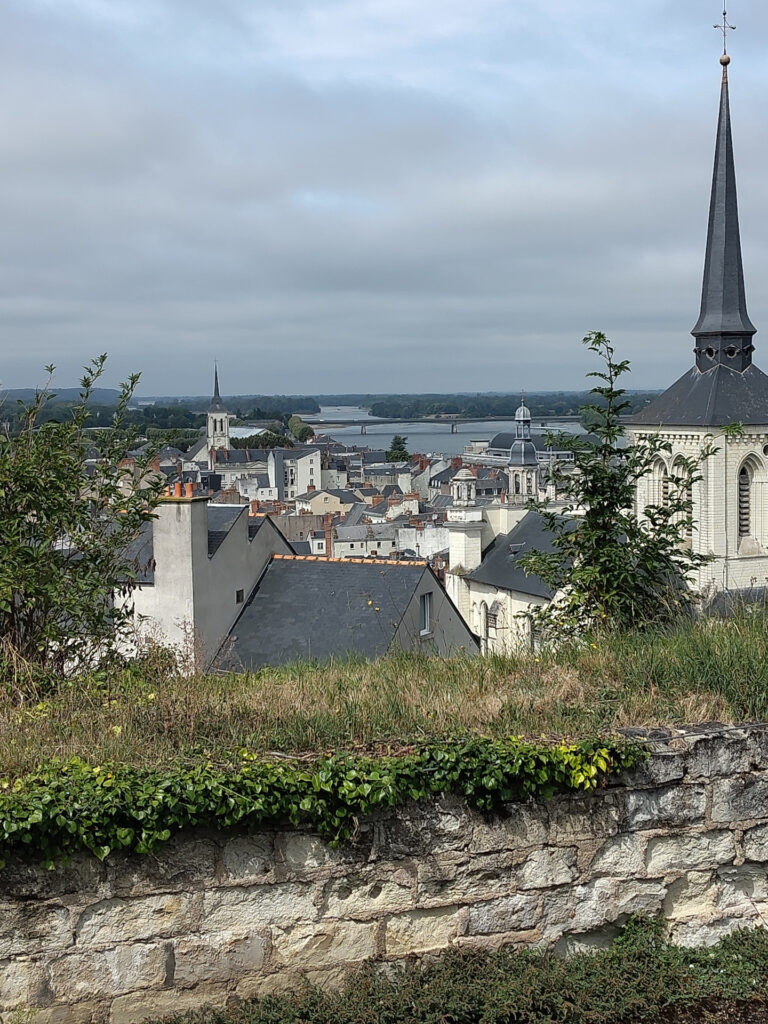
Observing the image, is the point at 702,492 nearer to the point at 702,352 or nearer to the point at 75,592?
the point at 702,352

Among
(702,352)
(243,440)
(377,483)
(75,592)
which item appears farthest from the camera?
(243,440)

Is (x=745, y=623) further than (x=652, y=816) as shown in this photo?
Yes

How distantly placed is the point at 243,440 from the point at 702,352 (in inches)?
5196

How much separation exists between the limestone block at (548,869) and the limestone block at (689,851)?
0.40m

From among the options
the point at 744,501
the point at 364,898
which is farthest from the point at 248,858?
the point at 744,501

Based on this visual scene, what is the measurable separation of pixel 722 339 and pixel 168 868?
41610 millimetres

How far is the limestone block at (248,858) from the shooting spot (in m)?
4.59

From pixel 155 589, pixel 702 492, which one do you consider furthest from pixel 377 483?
pixel 155 589

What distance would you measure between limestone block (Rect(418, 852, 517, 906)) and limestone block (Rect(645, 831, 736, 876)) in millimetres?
738

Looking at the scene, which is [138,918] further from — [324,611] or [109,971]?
[324,611]

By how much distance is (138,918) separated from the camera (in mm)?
4473

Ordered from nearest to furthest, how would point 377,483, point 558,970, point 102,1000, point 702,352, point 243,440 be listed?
point 102,1000
point 558,970
point 702,352
point 377,483
point 243,440

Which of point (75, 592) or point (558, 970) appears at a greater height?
point (75, 592)

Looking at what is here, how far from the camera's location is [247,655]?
1691 cm
